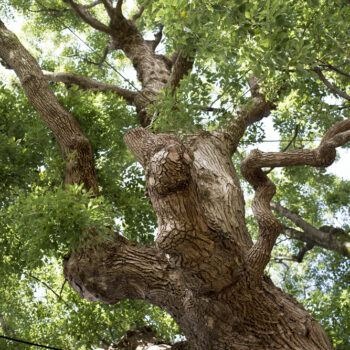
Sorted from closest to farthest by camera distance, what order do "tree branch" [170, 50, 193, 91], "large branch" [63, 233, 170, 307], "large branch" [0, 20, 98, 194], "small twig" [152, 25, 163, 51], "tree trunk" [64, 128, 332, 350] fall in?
"tree trunk" [64, 128, 332, 350]
"large branch" [63, 233, 170, 307]
"large branch" [0, 20, 98, 194]
"tree branch" [170, 50, 193, 91]
"small twig" [152, 25, 163, 51]

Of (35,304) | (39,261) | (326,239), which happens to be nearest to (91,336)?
(35,304)

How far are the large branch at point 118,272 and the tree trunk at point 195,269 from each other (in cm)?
1

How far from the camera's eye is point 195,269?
339cm

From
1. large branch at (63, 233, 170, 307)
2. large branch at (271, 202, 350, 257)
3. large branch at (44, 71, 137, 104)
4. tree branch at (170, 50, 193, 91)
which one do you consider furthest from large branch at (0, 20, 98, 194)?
large branch at (271, 202, 350, 257)

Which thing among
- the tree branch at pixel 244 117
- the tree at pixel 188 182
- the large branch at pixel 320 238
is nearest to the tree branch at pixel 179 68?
the tree at pixel 188 182

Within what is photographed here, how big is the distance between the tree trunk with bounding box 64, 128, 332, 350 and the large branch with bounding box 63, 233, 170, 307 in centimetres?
1

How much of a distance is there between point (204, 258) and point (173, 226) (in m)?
0.42

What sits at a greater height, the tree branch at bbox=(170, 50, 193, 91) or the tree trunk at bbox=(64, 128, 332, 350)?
the tree branch at bbox=(170, 50, 193, 91)

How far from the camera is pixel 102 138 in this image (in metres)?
6.73

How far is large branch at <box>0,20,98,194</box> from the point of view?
207 inches

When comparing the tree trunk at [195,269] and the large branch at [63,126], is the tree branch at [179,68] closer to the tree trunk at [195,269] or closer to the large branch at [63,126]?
the large branch at [63,126]

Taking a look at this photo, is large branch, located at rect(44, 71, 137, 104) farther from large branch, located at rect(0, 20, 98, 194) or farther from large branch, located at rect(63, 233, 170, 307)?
large branch, located at rect(63, 233, 170, 307)

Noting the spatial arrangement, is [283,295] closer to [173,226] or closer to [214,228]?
[214,228]

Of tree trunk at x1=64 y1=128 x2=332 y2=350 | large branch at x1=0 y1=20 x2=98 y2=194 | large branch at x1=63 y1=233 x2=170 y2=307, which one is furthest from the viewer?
large branch at x1=0 y1=20 x2=98 y2=194
